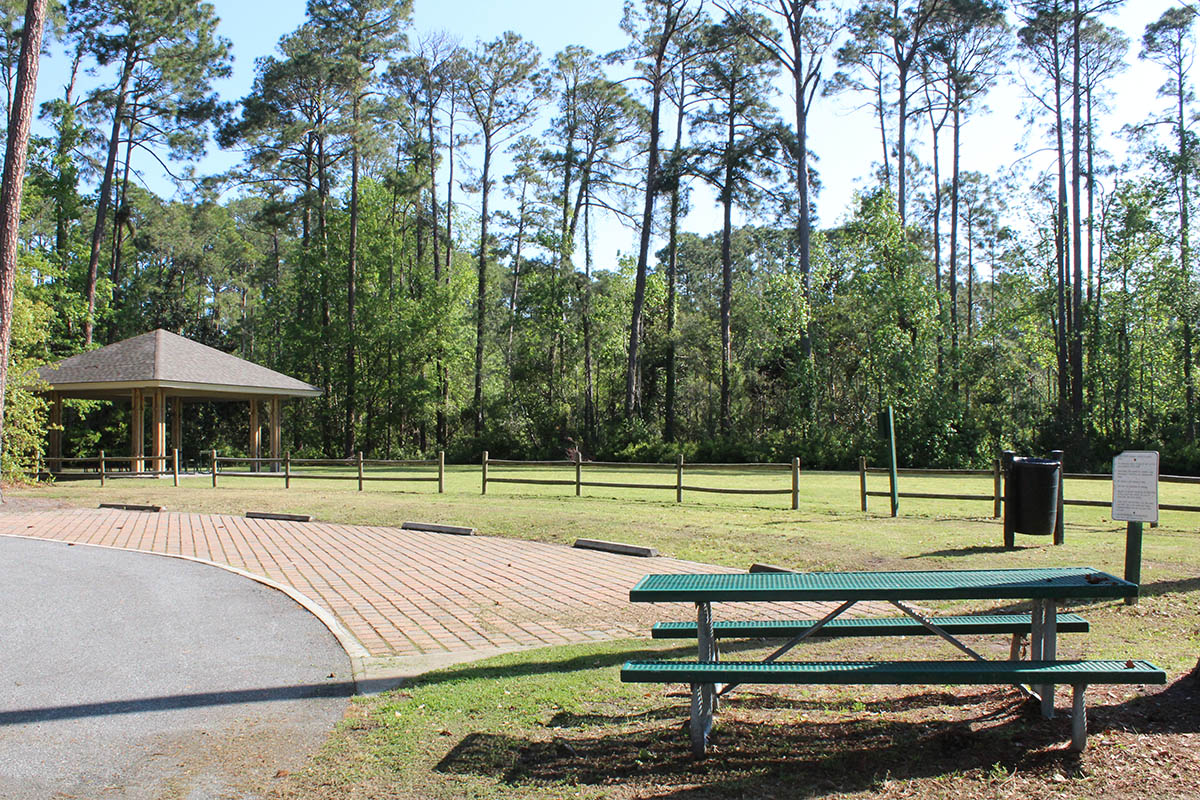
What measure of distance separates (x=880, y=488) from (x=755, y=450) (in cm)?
1268

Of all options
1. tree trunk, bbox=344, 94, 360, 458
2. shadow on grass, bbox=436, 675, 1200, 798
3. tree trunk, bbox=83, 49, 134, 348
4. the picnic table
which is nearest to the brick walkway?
shadow on grass, bbox=436, 675, 1200, 798

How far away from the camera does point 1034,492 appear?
8.52 m

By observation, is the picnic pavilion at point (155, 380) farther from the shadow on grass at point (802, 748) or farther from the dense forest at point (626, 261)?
the shadow on grass at point (802, 748)

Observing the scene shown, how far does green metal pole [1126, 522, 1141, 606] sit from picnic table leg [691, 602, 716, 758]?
406 cm

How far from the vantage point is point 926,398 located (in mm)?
31031

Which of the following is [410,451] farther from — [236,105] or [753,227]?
[753,227]

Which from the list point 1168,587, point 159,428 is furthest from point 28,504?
point 1168,587

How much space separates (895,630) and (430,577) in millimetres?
5026

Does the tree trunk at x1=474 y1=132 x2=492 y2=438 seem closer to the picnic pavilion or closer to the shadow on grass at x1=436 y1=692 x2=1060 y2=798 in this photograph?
the picnic pavilion

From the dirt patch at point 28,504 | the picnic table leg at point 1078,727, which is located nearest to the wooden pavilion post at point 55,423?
the dirt patch at point 28,504

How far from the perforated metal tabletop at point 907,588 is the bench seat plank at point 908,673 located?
273mm

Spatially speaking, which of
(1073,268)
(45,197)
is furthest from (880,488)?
(45,197)

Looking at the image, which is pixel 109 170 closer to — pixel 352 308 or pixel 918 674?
pixel 352 308

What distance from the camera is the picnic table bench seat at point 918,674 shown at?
326 cm
